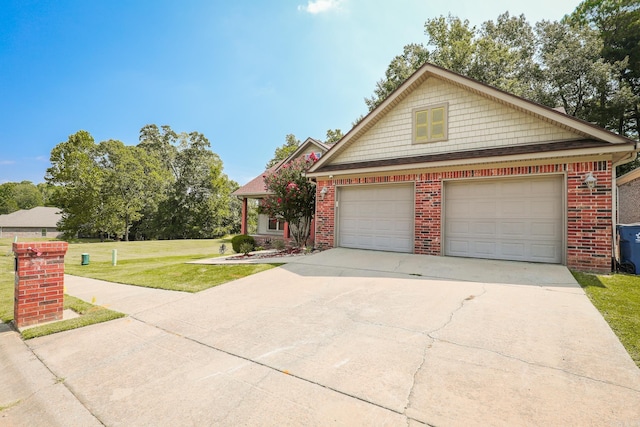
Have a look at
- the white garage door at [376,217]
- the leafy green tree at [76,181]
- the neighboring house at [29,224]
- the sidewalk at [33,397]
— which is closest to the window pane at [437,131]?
the white garage door at [376,217]

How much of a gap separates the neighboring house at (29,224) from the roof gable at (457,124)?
52.4 metres

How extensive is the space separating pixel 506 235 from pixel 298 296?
20.3ft

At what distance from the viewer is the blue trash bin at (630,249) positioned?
6986 millimetres

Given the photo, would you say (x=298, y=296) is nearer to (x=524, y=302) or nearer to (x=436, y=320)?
(x=436, y=320)

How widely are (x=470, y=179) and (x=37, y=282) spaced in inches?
389

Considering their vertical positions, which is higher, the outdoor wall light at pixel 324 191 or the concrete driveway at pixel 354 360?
the outdoor wall light at pixel 324 191

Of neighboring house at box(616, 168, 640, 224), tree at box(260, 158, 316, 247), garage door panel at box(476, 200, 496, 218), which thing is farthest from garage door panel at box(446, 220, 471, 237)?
neighboring house at box(616, 168, 640, 224)

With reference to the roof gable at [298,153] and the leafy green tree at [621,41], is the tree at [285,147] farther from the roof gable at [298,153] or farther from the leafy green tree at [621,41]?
the leafy green tree at [621,41]

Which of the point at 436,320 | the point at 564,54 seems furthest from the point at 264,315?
the point at 564,54

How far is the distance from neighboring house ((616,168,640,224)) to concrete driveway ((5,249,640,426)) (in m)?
12.4

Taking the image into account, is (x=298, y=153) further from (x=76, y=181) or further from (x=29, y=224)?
(x=29, y=224)

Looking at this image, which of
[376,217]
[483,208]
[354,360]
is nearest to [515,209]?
[483,208]

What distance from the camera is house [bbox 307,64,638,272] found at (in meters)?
7.06

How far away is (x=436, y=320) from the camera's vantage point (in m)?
4.05
